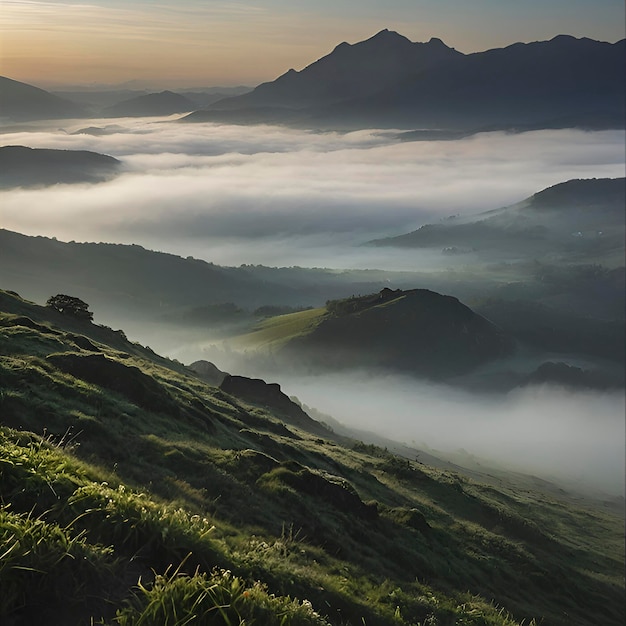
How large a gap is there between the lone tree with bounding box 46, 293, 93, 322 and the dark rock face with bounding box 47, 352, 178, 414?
38899 mm

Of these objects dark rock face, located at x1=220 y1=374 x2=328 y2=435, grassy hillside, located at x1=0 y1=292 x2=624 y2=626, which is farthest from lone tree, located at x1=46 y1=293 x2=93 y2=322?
dark rock face, located at x1=220 y1=374 x2=328 y2=435

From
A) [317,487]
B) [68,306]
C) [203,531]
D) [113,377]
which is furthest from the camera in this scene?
[68,306]

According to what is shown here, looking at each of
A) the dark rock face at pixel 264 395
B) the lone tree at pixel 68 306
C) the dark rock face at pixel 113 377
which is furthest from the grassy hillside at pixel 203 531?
the dark rock face at pixel 264 395

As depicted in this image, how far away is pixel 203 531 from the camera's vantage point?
928cm

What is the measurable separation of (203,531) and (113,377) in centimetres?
2582

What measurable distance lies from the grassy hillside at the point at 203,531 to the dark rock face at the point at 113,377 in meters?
0.10

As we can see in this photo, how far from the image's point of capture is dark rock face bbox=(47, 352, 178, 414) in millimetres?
31719

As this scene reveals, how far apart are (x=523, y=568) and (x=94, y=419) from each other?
3939cm

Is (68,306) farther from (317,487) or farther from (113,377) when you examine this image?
(317,487)

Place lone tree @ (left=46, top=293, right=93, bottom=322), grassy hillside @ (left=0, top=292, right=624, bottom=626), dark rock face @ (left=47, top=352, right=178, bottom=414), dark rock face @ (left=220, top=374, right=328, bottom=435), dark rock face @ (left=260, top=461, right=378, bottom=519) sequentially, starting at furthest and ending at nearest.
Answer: dark rock face @ (left=220, top=374, right=328, bottom=435) < lone tree @ (left=46, top=293, right=93, bottom=322) < dark rock face @ (left=47, top=352, right=178, bottom=414) < dark rock face @ (left=260, top=461, right=378, bottom=519) < grassy hillside @ (left=0, top=292, right=624, bottom=626)

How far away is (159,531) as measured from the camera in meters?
8.23

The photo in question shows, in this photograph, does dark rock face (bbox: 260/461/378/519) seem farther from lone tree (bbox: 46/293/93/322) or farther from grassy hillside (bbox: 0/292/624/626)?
lone tree (bbox: 46/293/93/322)

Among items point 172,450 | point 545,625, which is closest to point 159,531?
point 172,450

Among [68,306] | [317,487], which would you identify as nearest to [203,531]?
[317,487]
